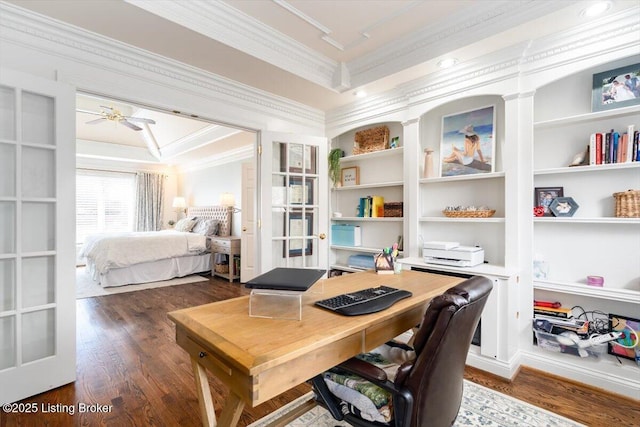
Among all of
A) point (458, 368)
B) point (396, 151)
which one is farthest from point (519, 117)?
point (458, 368)

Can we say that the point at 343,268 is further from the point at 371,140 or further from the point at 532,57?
the point at 532,57

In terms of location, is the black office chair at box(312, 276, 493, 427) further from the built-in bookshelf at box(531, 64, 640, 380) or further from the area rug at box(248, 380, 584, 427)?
the built-in bookshelf at box(531, 64, 640, 380)

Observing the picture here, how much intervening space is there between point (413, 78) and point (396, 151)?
0.75m

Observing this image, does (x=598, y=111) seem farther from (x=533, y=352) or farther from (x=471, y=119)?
(x=533, y=352)

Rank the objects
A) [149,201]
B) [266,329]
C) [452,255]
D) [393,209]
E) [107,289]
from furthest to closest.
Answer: [149,201], [107,289], [393,209], [452,255], [266,329]

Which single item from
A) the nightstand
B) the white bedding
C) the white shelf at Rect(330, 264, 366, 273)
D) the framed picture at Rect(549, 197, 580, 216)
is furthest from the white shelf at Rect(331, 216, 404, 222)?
the white bedding

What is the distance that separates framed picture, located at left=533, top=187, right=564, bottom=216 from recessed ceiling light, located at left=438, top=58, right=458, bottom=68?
4.27 ft

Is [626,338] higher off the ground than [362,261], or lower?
lower

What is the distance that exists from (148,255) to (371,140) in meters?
4.17

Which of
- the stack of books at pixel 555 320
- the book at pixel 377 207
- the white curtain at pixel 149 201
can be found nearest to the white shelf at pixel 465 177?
the book at pixel 377 207

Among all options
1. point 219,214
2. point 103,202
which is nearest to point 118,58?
point 219,214

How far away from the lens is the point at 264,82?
3.05 meters

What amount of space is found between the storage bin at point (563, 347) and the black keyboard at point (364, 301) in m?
1.51

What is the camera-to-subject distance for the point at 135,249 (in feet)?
16.4
